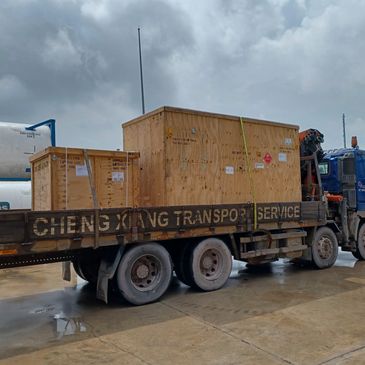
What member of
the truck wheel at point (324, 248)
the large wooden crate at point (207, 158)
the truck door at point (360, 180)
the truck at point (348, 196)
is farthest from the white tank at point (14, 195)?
the truck door at point (360, 180)

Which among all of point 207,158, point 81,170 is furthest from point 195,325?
point 207,158

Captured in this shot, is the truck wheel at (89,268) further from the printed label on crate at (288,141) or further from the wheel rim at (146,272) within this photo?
the printed label on crate at (288,141)

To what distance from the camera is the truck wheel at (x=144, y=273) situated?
20.2 feet

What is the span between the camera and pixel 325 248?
9.15 m

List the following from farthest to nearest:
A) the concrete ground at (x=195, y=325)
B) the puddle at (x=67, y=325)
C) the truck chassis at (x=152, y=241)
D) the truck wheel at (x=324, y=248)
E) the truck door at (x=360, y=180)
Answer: the truck door at (x=360, y=180) < the truck wheel at (x=324, y=248) < the truck chassis at (x=152, y=241) < the puddle at (x=67, y=325) < the concrete ground at (x=195, y=325)

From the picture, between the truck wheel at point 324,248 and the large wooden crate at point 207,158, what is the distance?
1.26m

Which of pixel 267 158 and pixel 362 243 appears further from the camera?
pixel 362 243

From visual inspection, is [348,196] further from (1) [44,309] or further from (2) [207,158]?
(1) [44,309]

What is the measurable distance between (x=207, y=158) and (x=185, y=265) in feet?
6.23

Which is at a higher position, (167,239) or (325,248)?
(167,239)

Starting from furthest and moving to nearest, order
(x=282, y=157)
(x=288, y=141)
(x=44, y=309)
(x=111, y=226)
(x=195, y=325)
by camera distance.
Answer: (x=288, y=141) → (x=282, y=157) → (x=44, y=309) → (x=111, y=226) → (x=195, y=325)

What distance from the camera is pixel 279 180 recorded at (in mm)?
8312

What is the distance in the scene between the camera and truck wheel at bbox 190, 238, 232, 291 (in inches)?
274

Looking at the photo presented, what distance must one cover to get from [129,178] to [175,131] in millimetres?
1103
